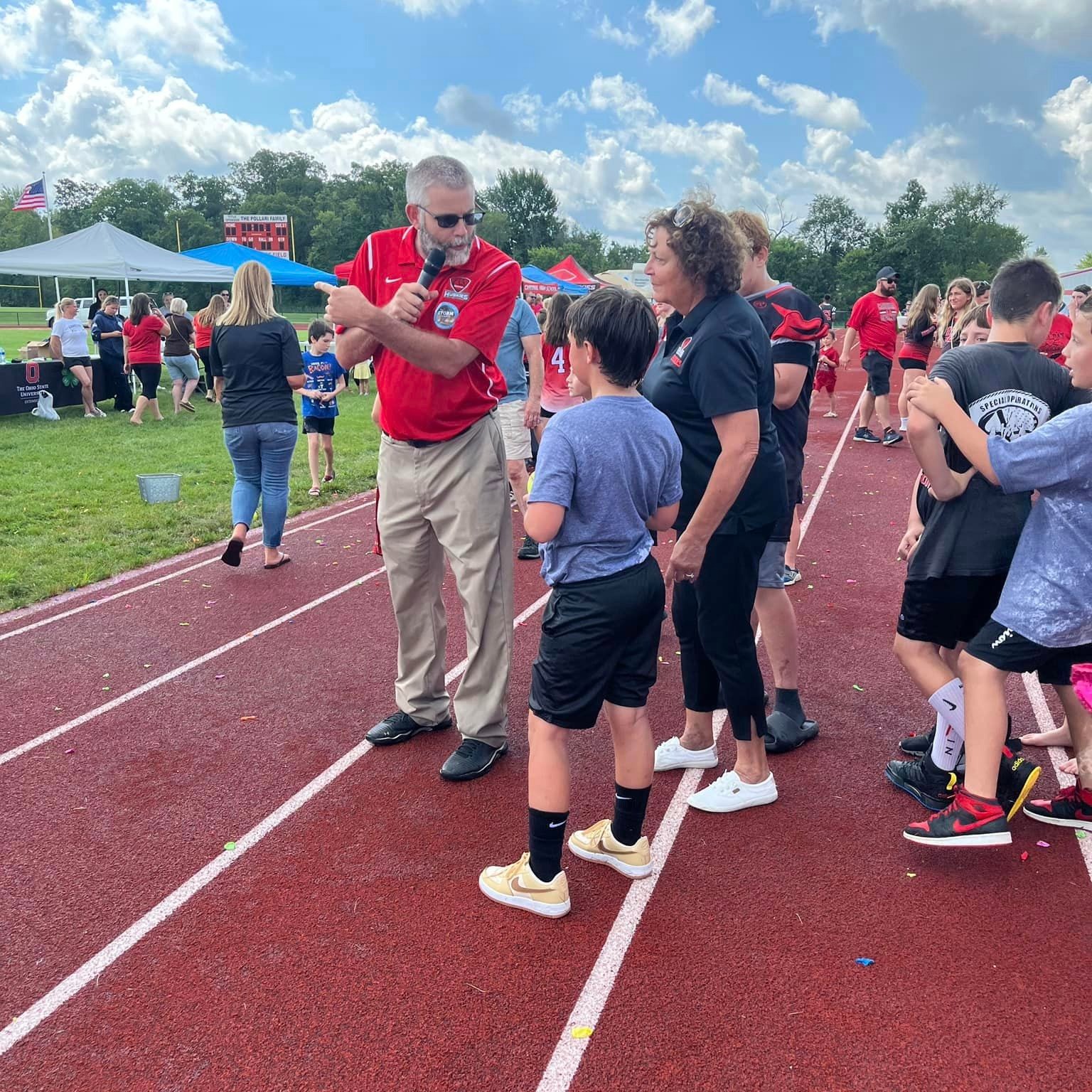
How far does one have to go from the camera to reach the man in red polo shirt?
3.17 meters

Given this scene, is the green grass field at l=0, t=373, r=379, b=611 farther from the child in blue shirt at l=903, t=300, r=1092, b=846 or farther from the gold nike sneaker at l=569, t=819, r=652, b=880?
the child in blue shirt at l=903, t=300, r=1092, b=846

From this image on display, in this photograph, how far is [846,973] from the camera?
8.08 ft

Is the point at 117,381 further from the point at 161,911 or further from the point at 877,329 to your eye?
the point at 161,911

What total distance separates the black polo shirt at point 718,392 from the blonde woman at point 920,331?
7.66m

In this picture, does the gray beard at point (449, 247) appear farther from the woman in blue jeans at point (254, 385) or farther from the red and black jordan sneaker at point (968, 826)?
the woman in blue jeans at point (254, 385)

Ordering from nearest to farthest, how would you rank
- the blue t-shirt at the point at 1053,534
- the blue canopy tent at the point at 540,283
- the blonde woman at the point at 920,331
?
the blue t-shirt at the point at 1053,534 → the blonde woman at the point at 920,331 → the blue canopy tent at the point at 540,283

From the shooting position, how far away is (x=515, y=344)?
668cm

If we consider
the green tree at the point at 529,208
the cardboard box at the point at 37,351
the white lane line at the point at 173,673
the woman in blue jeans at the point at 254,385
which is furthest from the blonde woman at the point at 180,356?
the green tree at the point at 529,208

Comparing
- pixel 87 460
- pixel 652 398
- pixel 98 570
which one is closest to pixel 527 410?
pixel 98 570

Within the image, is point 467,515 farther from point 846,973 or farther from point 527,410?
point 527,410

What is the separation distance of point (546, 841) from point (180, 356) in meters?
14.0

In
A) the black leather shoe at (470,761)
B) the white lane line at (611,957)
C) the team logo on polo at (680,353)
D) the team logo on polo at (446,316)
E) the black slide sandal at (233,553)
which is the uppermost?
the team logo on polo at (446,316)

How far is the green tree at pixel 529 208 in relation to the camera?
100312 mm

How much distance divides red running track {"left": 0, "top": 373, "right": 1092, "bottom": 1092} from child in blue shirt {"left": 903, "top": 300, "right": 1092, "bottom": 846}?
0.28m
